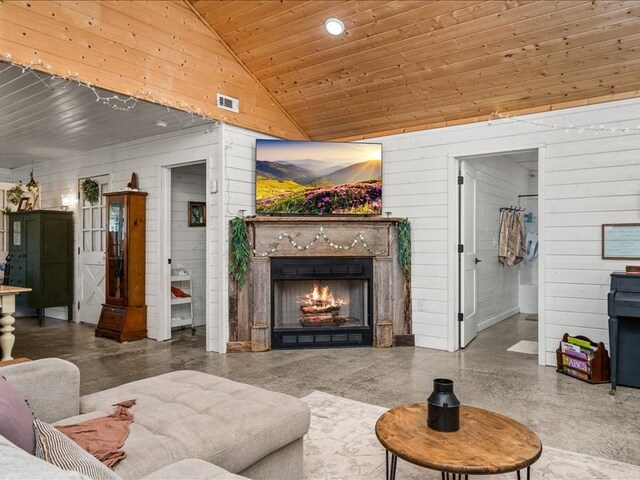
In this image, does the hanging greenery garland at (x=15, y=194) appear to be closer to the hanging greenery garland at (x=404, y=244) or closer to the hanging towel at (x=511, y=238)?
the hanging greenery garland at (x=404, y=244)

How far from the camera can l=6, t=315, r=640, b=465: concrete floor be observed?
2947 mm

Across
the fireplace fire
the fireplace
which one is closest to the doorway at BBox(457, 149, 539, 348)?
the fireplace

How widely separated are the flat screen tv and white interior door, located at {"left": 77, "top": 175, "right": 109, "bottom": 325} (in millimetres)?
2683

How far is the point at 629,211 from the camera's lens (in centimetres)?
402

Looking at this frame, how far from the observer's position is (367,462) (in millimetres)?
2395

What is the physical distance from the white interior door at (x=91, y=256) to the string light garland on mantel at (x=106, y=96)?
7.82 ft

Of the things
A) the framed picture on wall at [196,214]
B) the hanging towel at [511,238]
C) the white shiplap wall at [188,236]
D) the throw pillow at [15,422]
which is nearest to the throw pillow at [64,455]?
the throw pillow at [15,422]

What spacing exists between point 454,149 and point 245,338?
309cm

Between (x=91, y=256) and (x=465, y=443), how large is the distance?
6.25 metres

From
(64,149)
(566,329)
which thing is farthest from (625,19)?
(64,149)

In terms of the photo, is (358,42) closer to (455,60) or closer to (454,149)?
(455,60)

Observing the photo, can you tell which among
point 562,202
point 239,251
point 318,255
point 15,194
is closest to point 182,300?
point 239,251

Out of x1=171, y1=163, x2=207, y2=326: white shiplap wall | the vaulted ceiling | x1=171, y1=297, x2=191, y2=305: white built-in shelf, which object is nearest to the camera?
the vaulted ceiling

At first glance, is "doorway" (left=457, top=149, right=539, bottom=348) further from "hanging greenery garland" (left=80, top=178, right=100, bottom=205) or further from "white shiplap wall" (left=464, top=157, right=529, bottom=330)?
"hanging greenery garland" (left=80, top=178, right=100, bottom=205)
